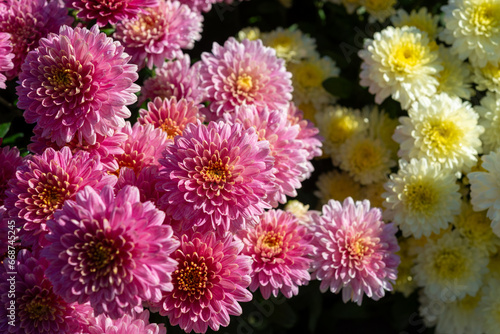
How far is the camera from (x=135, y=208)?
34.3 inches

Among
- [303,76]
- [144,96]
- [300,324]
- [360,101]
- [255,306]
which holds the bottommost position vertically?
[300,324]

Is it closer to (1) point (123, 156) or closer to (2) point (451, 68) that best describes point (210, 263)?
(1) point (123, 156)

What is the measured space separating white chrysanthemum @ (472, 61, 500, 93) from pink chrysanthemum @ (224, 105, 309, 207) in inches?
26.9

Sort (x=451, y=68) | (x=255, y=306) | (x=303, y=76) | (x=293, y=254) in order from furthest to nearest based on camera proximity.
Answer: (x=303, y=76)
(x=451, y=68)
(x=255, y=306)
(x=293, y=254)

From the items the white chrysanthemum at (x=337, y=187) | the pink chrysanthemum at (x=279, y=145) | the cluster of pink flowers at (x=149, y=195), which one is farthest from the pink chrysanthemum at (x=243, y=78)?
the white chrysanthemum at (x=337, y=187)

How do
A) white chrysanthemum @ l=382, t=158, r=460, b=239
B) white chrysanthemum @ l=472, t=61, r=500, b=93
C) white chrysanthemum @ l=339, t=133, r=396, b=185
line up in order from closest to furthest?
white chrysanthemum @ l=382, t=158, r=460, b=239 < white chrysanthemum @ l=472, t=61, r=500, b=93 < white chrysanthemum @ l=339, t=133, r=396, b=185

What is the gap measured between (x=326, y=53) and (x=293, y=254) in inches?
35.4

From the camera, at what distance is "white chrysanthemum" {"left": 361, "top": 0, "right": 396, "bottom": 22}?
1666 millimetres

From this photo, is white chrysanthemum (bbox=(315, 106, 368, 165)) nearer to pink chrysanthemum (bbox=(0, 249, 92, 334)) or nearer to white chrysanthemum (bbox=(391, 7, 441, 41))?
white chrysanthemum (bbox=(391, 7, 441, 41))

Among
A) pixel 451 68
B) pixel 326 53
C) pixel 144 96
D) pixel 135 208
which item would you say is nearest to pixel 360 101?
pixel 326 53

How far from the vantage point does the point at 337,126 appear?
1.62 meters

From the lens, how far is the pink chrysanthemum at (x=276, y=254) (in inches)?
44.1

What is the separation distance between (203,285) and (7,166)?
0.55 meters

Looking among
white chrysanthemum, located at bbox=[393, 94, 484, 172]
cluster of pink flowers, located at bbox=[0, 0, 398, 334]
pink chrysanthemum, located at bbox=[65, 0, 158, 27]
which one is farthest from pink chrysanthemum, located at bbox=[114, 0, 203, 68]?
white chrysanthemum, located at bbox=[393, 94, 484, 172]
